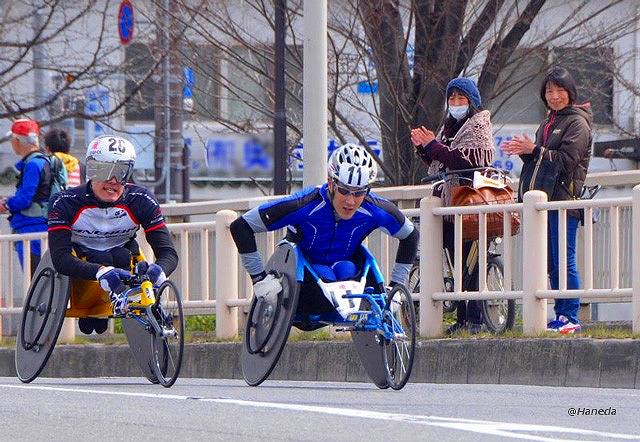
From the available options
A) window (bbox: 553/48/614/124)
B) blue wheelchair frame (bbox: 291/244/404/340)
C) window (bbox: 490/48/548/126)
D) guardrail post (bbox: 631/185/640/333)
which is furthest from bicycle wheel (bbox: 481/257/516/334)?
window (bbox: 553/48/614/124)

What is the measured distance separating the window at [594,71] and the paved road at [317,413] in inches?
326

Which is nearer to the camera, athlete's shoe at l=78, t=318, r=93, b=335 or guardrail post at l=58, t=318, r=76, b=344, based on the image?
athlete's shoe at l=78, t=318, r=93, b=335

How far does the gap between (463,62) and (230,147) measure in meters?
6.12

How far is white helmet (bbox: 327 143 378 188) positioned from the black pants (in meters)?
2.39

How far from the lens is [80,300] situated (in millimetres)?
12359

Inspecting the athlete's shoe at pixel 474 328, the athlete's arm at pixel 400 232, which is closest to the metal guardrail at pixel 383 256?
the athlete's shoe at pixel 474 328

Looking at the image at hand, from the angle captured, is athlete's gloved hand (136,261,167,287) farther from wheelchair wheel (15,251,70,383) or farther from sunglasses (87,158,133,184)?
wheelchair wheel (15,251,70,383)

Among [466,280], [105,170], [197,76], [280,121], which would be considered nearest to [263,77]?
[197,76]

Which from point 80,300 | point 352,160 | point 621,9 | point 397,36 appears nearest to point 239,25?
point 397,36

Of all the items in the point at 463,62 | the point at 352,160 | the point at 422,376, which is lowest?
the point at 422,376

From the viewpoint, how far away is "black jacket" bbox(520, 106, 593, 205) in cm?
1247

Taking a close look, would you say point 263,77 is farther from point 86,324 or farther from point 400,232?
point 400,232

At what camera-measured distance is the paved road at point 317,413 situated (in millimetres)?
8031

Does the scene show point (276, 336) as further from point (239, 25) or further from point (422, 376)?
point (239, 25)
